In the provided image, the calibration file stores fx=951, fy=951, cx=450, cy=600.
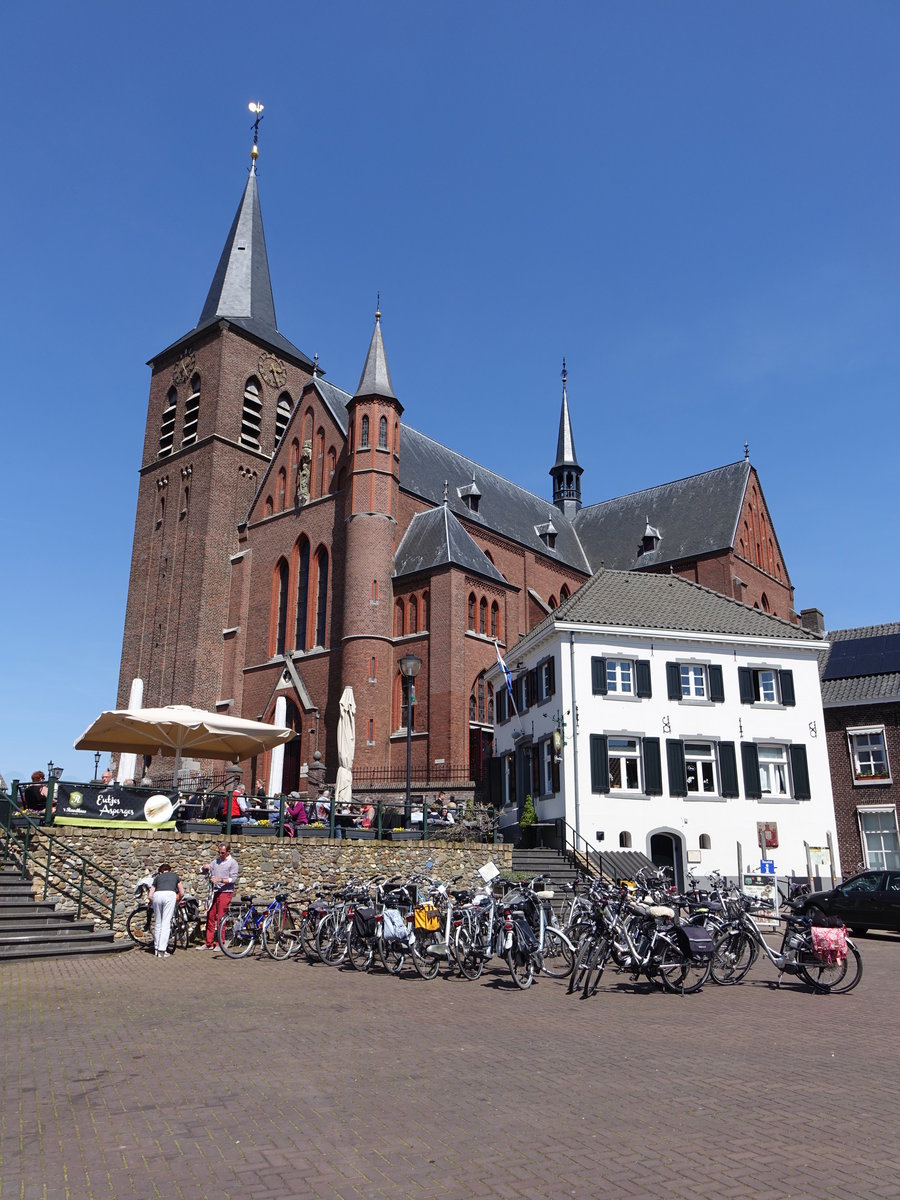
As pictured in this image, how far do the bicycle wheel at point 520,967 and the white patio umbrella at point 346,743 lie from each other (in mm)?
15087

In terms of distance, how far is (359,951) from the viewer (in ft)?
44.2

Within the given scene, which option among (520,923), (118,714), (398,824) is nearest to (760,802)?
(398,824)

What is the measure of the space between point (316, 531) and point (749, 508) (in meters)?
21.8

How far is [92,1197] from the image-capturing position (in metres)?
4.72

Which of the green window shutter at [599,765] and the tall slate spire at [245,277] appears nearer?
the green window shutter at [599,765]

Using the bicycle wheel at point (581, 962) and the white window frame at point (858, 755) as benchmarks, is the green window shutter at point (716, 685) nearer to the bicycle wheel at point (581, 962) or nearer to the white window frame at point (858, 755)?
the white window frame at point (858, 755)

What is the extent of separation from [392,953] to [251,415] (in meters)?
36.2

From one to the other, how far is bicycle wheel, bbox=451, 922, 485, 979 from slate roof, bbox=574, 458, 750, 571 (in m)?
31.9

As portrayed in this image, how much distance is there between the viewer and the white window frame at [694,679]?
2492cm

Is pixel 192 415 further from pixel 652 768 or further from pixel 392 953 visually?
pixel 392 953

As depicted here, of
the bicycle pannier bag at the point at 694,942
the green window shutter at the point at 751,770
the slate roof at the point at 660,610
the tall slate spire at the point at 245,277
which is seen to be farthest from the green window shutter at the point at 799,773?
the tall slate spire at the point at 245,277

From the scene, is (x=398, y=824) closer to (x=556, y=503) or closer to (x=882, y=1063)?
(x=882, y=1063)

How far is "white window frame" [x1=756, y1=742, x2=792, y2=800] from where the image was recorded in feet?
80.7

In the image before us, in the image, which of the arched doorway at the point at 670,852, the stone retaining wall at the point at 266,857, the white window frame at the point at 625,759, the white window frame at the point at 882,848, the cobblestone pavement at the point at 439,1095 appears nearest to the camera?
the cobblestone pavement at the point at 439,1095
